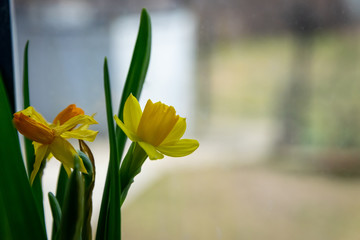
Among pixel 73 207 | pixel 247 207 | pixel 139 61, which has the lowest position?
pixel 247 207

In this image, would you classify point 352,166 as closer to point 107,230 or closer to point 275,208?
point 275,208

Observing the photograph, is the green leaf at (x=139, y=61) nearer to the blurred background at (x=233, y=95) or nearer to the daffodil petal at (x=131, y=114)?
the daffodil petal at (x=131, y=114)

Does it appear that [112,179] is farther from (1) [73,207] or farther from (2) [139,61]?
(2) [139,61]

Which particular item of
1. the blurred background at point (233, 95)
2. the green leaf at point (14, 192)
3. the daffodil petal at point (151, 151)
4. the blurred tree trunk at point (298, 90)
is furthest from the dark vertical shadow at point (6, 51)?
the blurred tree trunk at point (298, 90)

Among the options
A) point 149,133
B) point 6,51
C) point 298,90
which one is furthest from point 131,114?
point 298,90

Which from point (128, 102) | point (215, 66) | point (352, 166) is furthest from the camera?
point (215, 66)

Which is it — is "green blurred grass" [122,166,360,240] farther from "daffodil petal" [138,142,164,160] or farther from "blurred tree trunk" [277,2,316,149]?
"daffodil petal" [138,142,164,160]

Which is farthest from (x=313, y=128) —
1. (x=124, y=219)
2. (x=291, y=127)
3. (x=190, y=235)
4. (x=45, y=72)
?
(x=45, y=72)

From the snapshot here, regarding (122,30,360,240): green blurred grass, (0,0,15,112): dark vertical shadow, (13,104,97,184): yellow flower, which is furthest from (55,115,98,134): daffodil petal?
(122,30,360,240): green blurred grass
